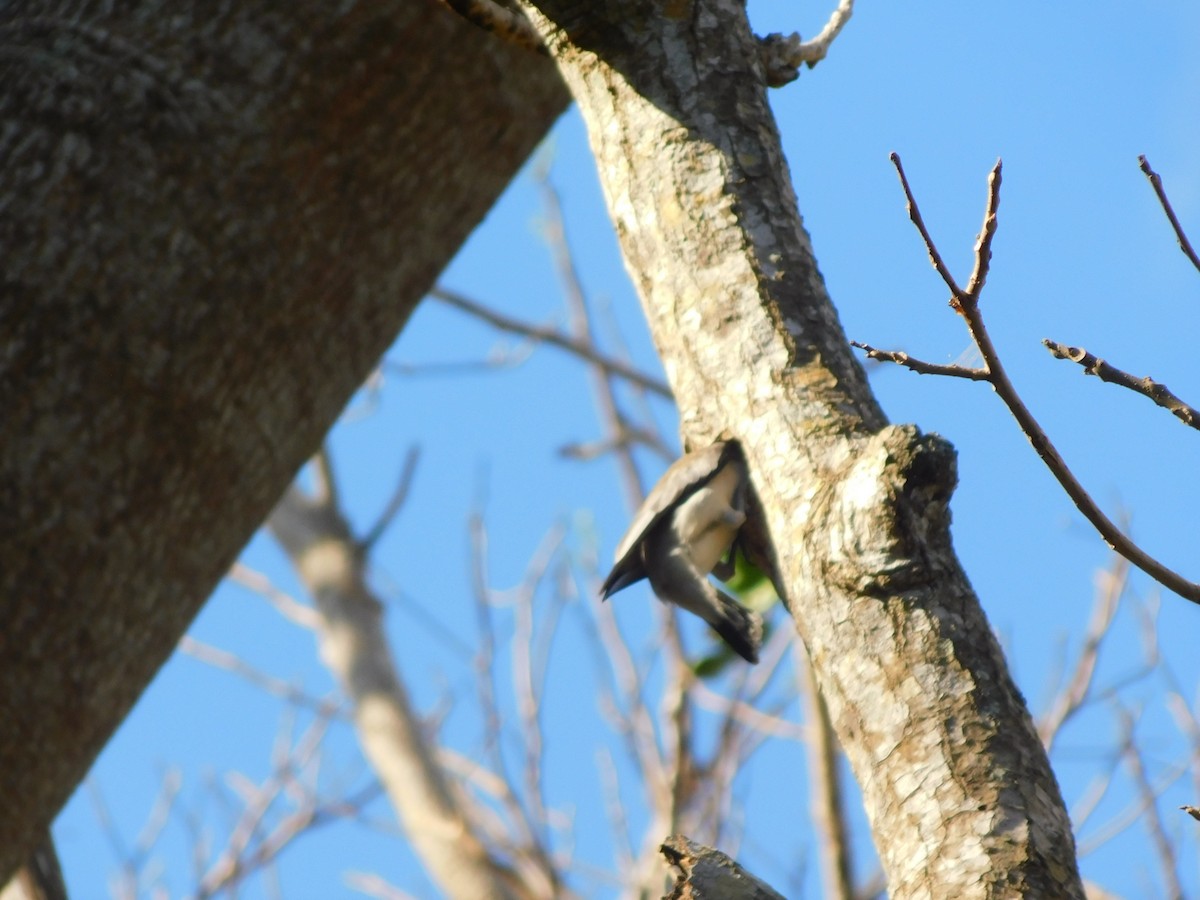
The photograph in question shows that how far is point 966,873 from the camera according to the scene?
36.4 inches

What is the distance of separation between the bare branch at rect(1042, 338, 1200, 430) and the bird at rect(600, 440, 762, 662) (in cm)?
33

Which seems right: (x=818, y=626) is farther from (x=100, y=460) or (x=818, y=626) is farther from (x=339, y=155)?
(x=339, y=155)

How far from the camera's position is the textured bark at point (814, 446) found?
97 cm

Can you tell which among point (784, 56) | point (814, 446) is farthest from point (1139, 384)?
point (784, 56)

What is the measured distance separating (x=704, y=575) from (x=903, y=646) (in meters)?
0.39

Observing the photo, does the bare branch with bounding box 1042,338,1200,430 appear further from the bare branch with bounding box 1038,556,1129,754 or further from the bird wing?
the bare branch with bounding box 1038,556,1129,754

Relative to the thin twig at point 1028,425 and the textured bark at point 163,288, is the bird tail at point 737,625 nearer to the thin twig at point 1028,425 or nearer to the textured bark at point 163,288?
the thin twig at point 1028,425

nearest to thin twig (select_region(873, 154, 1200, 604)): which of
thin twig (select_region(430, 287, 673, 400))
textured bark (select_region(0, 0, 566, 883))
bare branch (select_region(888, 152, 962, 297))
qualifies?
bare branch (select_region(888, 152, 962, 297))

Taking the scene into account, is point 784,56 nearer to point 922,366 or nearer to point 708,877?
point 922,366

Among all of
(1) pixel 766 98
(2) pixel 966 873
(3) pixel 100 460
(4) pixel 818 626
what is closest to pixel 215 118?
(3) pixel 100 460

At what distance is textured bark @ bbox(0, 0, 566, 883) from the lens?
188 cm

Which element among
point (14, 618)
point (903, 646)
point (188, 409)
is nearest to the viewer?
point (903, 646)

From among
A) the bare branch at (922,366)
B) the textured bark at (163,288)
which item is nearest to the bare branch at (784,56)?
the bare branch at (922,366)

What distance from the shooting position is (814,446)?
1183 mm
